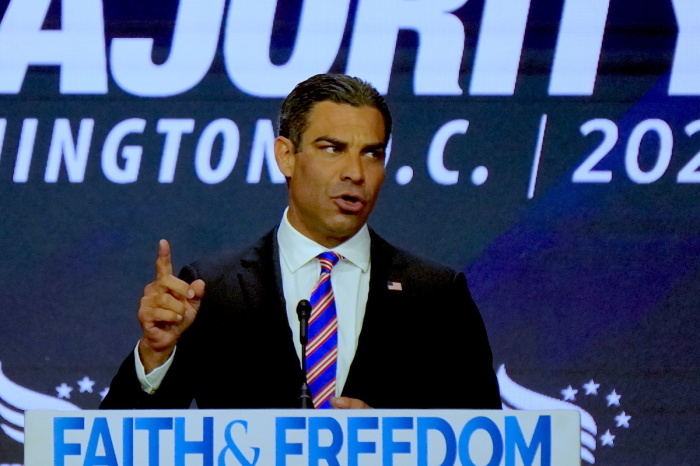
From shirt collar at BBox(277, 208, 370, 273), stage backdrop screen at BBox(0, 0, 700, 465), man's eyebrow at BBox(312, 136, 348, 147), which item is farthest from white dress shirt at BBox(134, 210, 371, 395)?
stage backdrop screen at BBox(0, 0, 700, 465)

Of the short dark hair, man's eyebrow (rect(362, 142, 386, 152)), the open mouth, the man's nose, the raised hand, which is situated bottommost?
the raised hand

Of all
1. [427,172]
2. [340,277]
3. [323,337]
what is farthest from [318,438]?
[427,172]

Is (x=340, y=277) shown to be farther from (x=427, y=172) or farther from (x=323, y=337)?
(x=427, y=172)

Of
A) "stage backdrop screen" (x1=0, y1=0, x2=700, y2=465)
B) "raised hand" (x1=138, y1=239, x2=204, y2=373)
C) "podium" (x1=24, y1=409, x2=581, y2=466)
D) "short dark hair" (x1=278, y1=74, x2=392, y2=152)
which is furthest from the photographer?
"stage backdrop screen" (x1=0, y1=0, x2=700, y2=465)

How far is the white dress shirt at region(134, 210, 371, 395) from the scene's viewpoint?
2.66m

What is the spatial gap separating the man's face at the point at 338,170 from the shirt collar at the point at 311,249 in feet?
0.06

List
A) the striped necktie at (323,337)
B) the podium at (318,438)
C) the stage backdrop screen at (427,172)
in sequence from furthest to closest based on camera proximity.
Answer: the stage backdrop screen at (427,172) < the striped necktie at (323,337) < the podium at (318,438)

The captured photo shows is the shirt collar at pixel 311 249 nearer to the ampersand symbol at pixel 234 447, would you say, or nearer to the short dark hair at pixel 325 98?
the short dark hair at pixel 325 98

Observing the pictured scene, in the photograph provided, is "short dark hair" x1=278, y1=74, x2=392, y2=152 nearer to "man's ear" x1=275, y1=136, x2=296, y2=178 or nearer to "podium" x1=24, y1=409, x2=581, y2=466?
"man's ear" x1=275, y1=136, x2=296, y2=178

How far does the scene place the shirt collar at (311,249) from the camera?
2.67 metres

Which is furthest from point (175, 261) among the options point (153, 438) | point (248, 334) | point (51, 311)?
point (153, 438)

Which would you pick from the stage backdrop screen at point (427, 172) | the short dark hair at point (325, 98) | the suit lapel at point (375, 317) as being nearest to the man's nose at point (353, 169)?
the short dark hair at point (325, 98)

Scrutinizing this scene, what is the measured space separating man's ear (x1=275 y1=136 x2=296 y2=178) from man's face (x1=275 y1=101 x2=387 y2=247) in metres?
0.04

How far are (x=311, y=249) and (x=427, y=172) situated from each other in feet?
2.97
